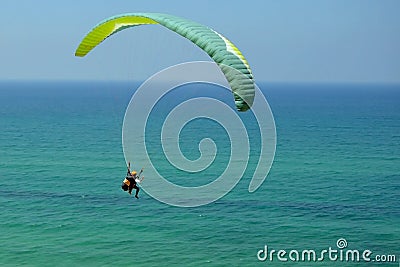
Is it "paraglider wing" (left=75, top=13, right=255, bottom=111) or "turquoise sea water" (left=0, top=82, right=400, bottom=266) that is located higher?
"paraglider wing" (left=75, top=13, right=255, bottom=111)

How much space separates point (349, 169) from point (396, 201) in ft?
47.3
